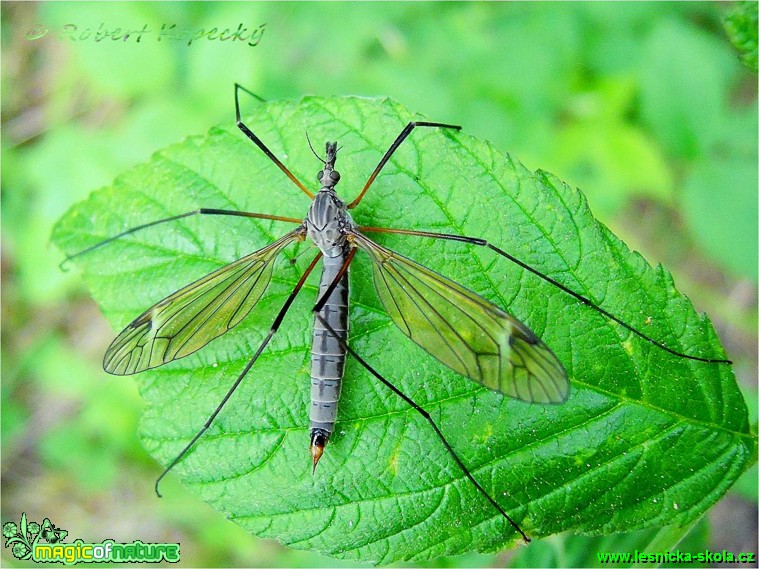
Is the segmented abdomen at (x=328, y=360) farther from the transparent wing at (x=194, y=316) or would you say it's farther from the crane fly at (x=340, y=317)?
the transparent wing at (x=194, y=316)

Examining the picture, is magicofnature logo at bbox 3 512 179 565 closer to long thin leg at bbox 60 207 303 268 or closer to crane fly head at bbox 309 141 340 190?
long thin leg at bbox 60 207 303 268

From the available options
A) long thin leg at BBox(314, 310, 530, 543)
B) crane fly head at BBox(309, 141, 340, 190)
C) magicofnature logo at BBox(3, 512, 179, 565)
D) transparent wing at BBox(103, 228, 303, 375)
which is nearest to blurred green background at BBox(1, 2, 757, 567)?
magicofnature logo at BBox(3, 512, 179, 565)

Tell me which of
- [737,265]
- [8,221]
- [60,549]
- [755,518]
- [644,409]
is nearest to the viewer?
[644,409]

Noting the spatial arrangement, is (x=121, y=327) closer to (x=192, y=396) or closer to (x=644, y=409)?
(x=192, y=396)

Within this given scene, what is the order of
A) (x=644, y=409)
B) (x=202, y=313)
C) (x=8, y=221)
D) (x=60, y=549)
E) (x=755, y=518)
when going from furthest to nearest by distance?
(x=8, y=221) < (x=755, y=518) < (x=60, y=549) < (x=202, y=313) < (x=644, y=409)

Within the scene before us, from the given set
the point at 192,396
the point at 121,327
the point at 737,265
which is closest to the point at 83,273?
the point at 121,327

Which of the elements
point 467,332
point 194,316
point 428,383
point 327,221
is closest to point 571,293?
point 467,332
